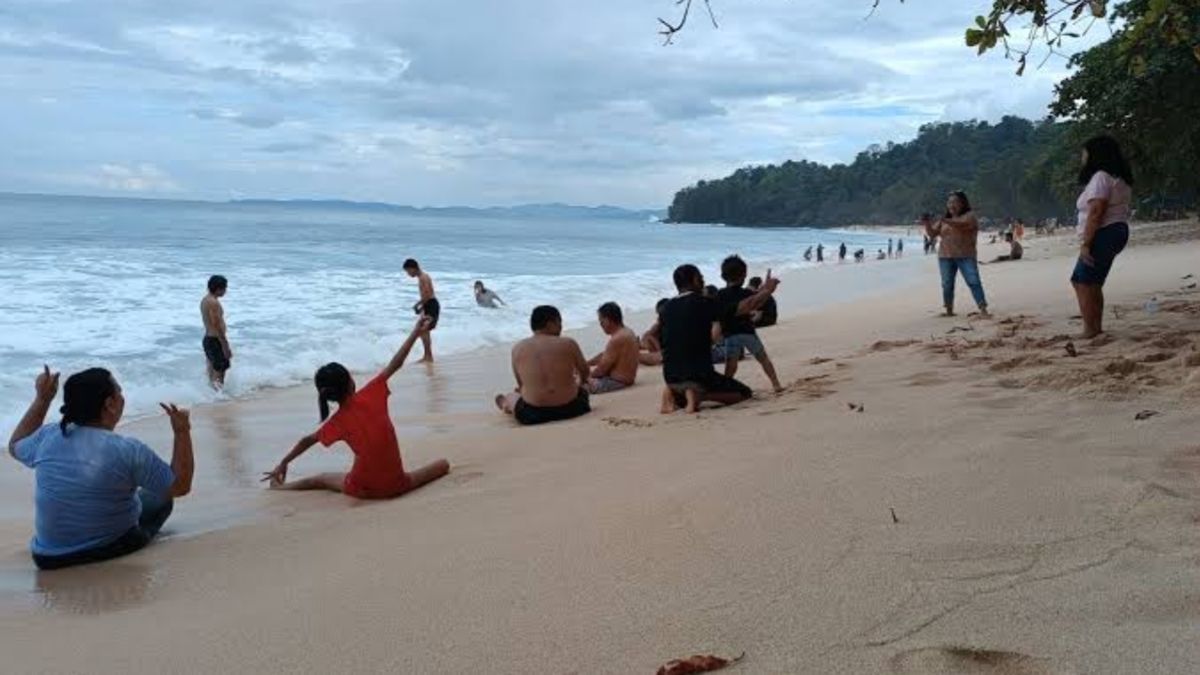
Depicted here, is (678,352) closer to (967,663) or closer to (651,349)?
(651,349)

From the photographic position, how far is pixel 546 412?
7.38m

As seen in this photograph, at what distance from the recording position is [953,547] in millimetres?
2809

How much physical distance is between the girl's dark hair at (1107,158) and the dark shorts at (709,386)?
9.87ft

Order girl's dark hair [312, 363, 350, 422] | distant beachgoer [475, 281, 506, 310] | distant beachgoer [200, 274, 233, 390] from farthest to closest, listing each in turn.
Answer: distant beachgoer [475, 281, 506, 310] < distant beachgoer [200, 274, 233, 390] < girl's dark hair [312, 363, 350, 422]

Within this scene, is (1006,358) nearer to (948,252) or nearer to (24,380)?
(948,252)

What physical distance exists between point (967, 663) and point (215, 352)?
387 inches

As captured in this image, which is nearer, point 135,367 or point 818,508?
point 818,508

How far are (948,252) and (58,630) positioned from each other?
971 cm

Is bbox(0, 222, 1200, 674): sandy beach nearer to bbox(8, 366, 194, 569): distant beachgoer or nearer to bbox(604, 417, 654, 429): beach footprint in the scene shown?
bbox(8, 366, 194, 569): distant beachgoer

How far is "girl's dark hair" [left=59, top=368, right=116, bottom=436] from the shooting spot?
4.17 meters

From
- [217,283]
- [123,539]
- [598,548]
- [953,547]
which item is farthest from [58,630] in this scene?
[217,283]

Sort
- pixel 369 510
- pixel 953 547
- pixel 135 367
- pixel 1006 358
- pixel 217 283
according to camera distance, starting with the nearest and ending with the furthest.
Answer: pixel 953 547 < pixel 369 510 < pixel 1006 358 < pixel 217 283 < pixel 135 367

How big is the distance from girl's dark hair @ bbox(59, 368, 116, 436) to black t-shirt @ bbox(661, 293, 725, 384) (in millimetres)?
3687

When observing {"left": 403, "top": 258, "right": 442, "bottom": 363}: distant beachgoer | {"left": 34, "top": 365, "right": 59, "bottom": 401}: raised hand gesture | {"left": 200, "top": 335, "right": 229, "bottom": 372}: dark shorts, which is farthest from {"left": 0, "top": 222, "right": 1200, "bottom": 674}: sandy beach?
{"left": 403, "top": 258, "right": 442, "bottom": 363}: distant beachgoer
